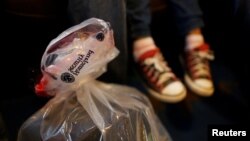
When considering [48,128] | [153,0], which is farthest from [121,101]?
[153,0]

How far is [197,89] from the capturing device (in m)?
1.06

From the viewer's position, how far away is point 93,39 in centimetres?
75

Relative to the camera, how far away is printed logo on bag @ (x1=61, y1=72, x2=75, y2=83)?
737mm

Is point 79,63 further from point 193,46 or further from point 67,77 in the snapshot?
point 193,46

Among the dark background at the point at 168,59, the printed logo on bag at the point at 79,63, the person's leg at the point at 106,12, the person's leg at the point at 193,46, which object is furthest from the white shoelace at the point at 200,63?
the printed logo on bag at the point at 79,63

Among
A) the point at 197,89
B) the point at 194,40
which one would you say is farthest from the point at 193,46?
the point at 197,89

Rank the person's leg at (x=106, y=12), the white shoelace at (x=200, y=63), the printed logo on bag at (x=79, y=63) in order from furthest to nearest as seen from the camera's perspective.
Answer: the white shoelace at (x=200, y=63)
the person's leg at (x=106, y=12)
the printed logo on bag at (x=79, y=63)

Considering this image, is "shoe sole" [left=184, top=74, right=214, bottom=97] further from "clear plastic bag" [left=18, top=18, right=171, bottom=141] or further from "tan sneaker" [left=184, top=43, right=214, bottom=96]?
"clear plastic bag" [left=18, top=18, right=171, bottom=141]

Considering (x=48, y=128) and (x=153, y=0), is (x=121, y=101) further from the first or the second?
(x=153, y=0)

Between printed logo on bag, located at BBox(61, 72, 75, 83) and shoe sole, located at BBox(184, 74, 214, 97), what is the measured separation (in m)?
0.46

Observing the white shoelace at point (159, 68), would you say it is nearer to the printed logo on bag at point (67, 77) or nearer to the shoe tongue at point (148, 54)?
the shoe tongue at point (148, 54)

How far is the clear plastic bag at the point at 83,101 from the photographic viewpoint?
74 centimetres

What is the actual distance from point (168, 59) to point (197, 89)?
0.29m
